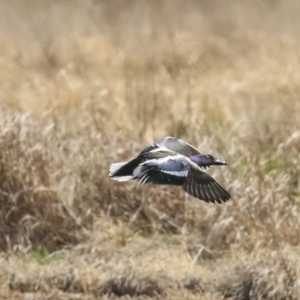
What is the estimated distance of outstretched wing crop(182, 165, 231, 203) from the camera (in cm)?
395

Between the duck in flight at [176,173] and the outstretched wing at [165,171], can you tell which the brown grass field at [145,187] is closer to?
the duck in flight at [176,173]

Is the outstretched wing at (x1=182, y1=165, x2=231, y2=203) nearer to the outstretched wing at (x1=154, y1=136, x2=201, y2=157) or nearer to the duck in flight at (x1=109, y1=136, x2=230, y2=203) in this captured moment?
the duck in flight at (x1=109, y1=136, x2=230, y2=203)

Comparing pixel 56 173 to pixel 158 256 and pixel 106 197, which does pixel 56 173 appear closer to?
pixel 106 197

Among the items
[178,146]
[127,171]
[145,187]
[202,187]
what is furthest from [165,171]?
[145,187]

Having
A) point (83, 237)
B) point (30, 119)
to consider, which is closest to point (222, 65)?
point (30, 119)

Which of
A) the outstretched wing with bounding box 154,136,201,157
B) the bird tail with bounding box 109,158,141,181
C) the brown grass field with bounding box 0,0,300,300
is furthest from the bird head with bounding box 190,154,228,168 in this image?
the brown grass field with bounding box 0,0,300,300

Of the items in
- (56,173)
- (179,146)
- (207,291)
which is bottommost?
(207,291)

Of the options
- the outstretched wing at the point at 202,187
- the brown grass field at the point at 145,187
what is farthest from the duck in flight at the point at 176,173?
the brown grass field at the point at 145,187

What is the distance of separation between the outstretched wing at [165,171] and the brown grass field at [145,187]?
4.72ft

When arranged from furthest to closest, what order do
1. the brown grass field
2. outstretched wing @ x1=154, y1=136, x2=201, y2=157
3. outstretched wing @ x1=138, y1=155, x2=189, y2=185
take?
the brown grass field < outstretched wing @ x1=154, y1=136, x2=201, y2=157 < outstretched wing @ x1=138, y1=155, x2=189, y2=185

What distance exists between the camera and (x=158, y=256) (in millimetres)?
5805

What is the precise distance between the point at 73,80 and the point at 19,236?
2.78 metres

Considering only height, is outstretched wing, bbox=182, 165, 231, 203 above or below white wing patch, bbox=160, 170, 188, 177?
below

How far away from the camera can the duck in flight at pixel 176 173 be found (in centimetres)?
393
